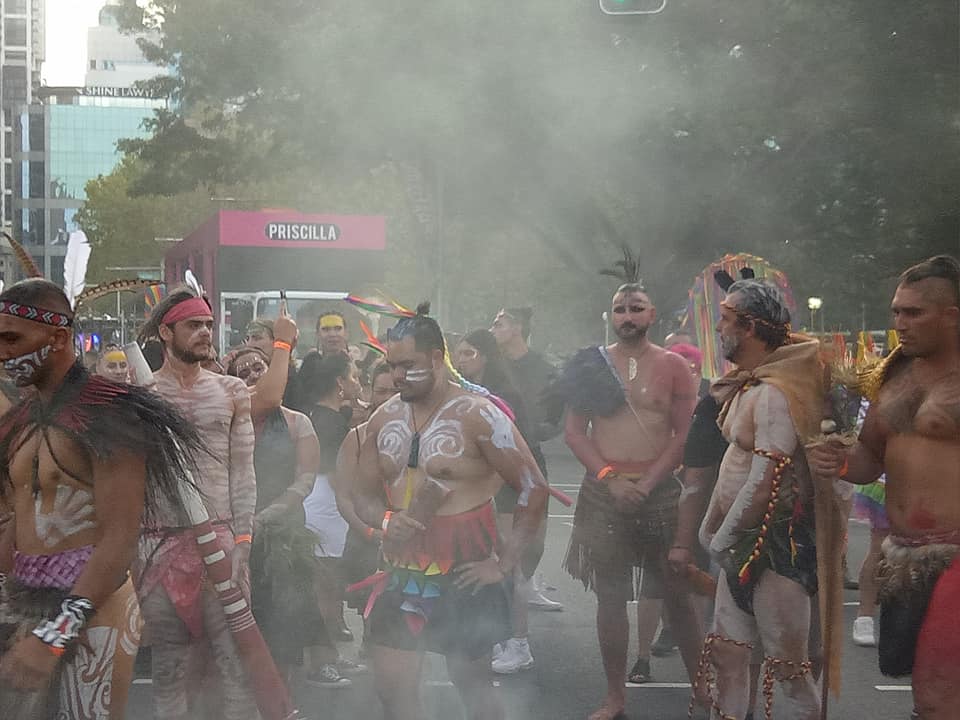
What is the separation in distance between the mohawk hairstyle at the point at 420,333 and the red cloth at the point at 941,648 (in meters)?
1.72

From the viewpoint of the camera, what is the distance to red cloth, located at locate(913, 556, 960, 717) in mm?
3846

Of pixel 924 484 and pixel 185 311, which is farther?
pixel 185 311

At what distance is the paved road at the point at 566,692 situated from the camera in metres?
5.96

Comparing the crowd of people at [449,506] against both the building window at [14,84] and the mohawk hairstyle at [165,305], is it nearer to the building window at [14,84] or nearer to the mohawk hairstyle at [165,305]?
the mohawk hairstyle at [165,305]

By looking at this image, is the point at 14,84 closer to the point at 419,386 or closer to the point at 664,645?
the point at 664,645

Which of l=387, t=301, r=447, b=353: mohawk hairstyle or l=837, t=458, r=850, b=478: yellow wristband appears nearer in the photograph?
l=837, t=458, r=850, b=478: yellow wristband

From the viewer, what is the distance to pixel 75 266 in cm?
475

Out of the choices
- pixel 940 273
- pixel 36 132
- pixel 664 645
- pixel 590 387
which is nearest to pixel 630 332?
pixel 590 387

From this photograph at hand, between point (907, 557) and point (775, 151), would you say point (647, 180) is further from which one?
point (907, 557)

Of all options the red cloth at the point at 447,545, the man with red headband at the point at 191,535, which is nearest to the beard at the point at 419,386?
the red cloth at the point at 447,545

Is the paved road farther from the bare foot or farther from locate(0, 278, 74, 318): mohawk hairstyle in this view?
locate(0, 278, 74, 318): mohawk hairstyle

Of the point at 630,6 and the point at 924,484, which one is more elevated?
the point at 630,6

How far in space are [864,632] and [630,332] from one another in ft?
7.52

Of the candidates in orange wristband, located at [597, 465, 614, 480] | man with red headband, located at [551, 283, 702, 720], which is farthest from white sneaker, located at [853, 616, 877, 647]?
orange wristband, located at [597, 465, 614, 480]
